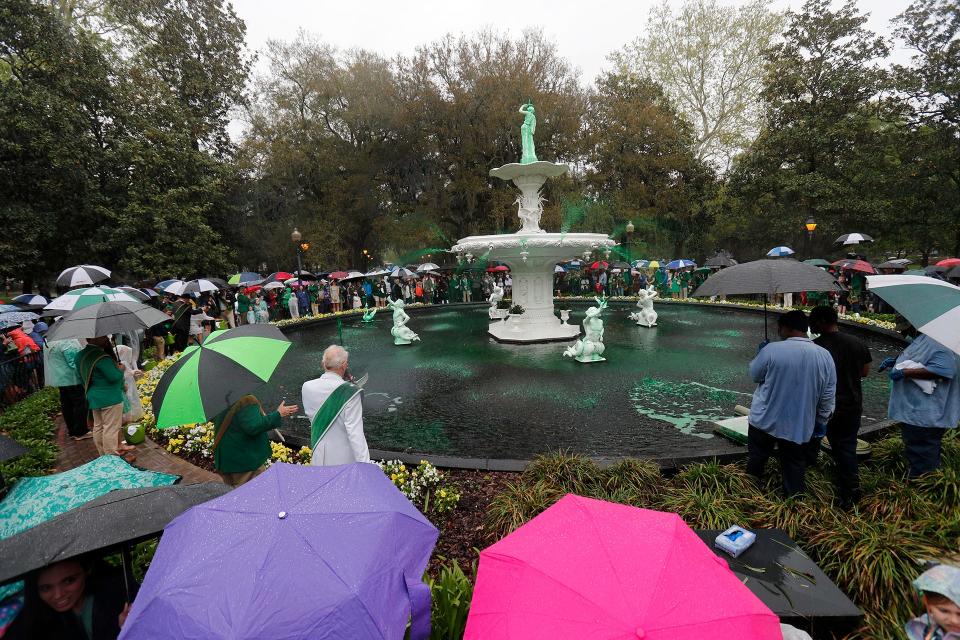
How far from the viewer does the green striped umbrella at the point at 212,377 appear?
3.33 metres

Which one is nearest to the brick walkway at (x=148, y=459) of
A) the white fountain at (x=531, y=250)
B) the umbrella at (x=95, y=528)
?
the umbrella at (x=95, y=528)

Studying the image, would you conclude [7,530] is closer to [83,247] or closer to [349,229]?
[83,247]

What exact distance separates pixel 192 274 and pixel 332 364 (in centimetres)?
2208

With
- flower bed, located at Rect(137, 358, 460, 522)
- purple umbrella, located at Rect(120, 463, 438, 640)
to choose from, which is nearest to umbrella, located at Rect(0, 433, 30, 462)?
purple umbrella, located at Rect(120, 463, 438, 640)

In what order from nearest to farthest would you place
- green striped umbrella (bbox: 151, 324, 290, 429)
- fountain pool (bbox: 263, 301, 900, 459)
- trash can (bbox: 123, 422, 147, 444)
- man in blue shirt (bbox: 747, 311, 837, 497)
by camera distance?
green striped umbrella (bbox: 151, 324, 290, 429), man in blue shirt (bbox: 747, 311, 837, 497), fountain pool (bbox: 263, 301, 900, 459), trash can (bbox: 123, 422, 147, 444)

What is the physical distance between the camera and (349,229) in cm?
3138

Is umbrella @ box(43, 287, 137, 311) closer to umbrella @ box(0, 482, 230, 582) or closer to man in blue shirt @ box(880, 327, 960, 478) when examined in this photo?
umbrella @ box(0, 482, 230, 582)

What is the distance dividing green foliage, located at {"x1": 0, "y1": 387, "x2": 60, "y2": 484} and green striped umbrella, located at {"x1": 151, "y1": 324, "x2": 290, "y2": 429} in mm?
2773

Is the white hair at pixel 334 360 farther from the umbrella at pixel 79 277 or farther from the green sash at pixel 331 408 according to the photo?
the umbrella at pixel 79 277

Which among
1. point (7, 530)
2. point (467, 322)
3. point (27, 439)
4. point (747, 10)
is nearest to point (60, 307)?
point (27, 439)

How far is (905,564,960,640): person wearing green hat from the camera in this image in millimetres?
1908

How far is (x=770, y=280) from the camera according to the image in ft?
16.3

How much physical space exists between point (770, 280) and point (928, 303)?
5.06 feet

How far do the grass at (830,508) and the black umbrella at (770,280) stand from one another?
5.53ft
